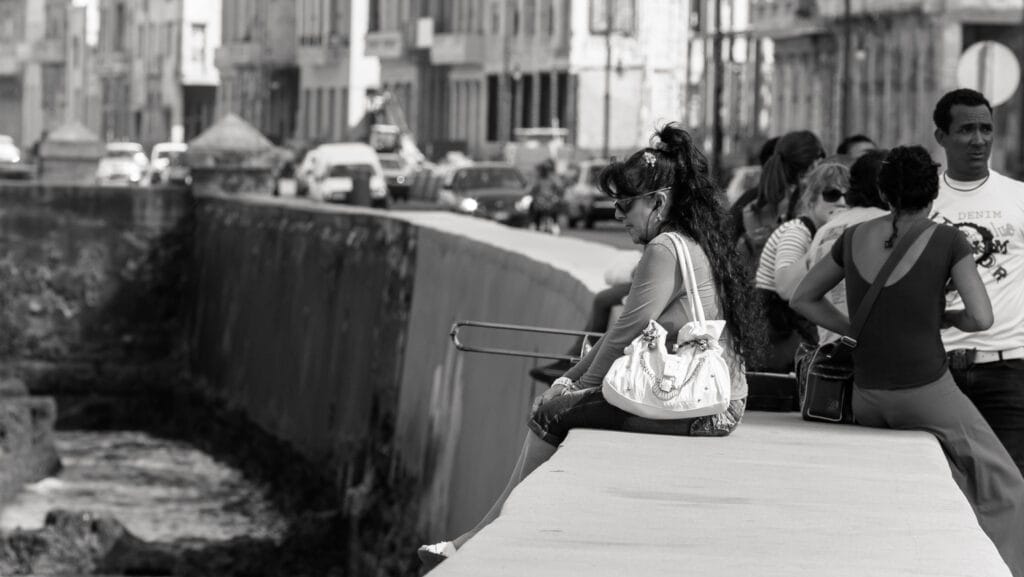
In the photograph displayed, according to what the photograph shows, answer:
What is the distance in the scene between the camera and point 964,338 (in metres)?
8.62

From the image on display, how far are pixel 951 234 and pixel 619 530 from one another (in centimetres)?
228

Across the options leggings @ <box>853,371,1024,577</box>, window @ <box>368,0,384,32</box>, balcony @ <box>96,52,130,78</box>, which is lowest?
leggings @ <box>853,371,1024,577</box>

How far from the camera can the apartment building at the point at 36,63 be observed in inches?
5276

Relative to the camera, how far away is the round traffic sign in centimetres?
2031

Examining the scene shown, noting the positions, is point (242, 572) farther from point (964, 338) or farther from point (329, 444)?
point (964, 338)

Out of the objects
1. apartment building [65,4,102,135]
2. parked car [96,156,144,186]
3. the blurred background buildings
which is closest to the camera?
the blurred background buildings

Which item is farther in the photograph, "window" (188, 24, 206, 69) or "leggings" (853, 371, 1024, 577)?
"window" (188, 24, 206, 69)

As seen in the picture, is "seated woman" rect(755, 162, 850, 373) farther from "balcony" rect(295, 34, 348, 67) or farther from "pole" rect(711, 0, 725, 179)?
"balcony" rect(295, 34, 348, 67)

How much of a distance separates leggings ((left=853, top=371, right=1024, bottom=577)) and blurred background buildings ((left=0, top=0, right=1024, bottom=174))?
142 feet

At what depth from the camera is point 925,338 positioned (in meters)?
8.09

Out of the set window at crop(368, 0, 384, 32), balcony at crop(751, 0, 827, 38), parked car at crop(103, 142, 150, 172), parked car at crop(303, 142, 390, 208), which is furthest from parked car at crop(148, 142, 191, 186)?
balcony at crop(751, 0, 827, 38)

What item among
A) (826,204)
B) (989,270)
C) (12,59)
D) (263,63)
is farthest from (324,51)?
(989,270)

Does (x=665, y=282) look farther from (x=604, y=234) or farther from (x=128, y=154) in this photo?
(x=128, y=154)

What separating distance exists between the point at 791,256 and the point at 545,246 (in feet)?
22.9
